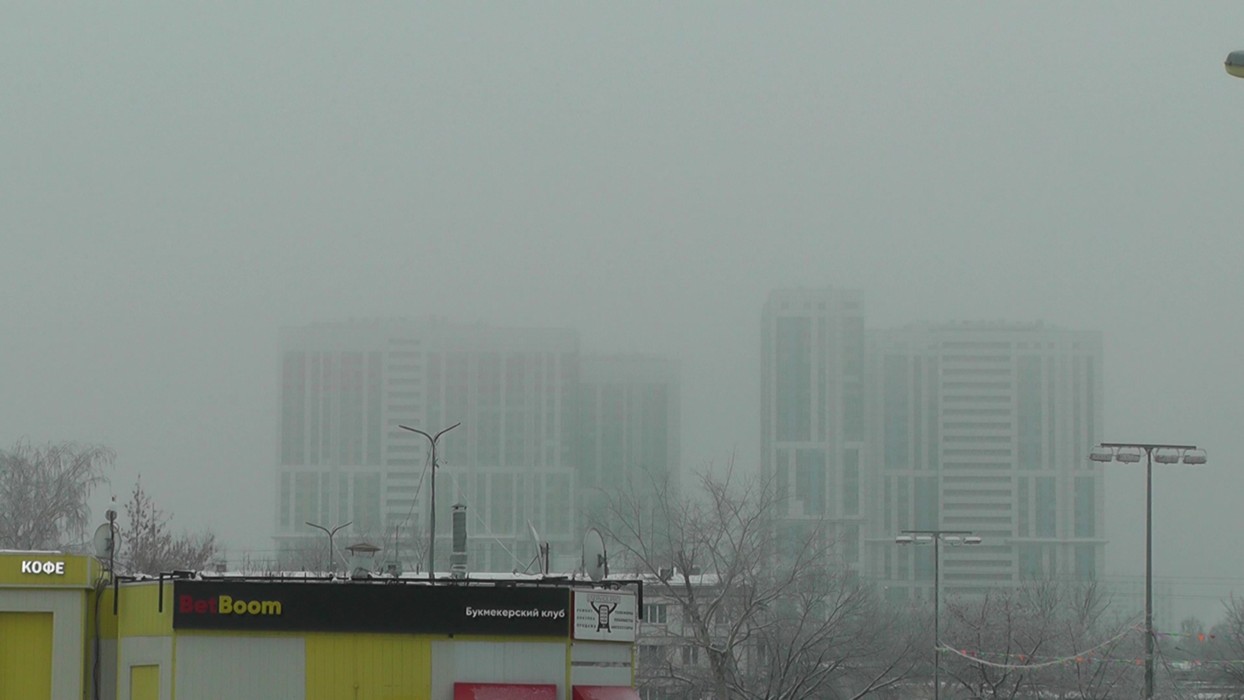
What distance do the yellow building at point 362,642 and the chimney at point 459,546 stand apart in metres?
9.11

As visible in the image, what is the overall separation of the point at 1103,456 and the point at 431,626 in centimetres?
2076

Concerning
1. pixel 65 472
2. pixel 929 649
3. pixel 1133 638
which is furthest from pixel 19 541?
pixel 1133 638

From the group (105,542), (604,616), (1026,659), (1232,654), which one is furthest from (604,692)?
(1232,654)

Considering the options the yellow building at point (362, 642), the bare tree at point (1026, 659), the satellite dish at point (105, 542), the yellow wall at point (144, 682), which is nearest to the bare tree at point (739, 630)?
the bare tree at point (1026, 659)

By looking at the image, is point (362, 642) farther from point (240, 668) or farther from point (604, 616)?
point (604, 616)

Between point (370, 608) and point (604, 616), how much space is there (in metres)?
3.46

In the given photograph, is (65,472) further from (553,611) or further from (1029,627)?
(553,611)

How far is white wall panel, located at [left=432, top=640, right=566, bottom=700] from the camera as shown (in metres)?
25.6

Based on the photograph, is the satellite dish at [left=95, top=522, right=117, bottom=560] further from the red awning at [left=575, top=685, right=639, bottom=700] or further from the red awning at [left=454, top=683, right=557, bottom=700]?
the red awning at [left=575, top=685, right=639, bottom=700]

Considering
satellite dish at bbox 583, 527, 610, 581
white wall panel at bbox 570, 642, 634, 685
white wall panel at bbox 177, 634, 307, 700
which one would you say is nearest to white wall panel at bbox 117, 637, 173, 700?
white wall panel at bbox 177, 634, 307, 700

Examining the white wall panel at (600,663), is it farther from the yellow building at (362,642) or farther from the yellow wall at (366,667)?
the yellow wall at (366,667)

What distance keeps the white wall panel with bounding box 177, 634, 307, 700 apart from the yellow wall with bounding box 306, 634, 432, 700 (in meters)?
0.21

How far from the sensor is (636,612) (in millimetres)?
27141

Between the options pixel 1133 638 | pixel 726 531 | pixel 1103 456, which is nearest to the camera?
pixel 1103 456
